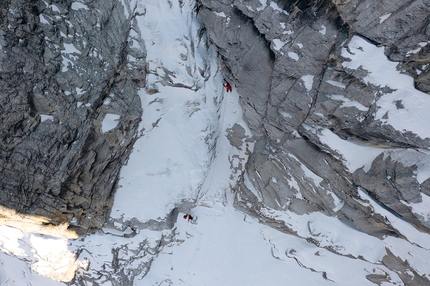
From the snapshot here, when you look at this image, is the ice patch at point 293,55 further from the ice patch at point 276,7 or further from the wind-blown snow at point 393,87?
the wind-blown snow at point 393,87

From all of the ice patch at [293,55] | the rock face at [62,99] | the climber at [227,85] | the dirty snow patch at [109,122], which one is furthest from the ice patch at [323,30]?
the dirty snow patch at [109,122]

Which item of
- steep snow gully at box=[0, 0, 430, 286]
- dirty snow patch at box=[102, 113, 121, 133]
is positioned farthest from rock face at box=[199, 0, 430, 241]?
dirty snow patch at box=[102, 113, 121, 133]

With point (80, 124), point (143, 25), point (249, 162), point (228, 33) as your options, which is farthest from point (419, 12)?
point (80, 124)

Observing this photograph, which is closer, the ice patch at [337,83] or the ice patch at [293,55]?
the ice patch at [337,83]

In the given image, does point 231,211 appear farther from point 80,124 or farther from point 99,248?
point 80,124

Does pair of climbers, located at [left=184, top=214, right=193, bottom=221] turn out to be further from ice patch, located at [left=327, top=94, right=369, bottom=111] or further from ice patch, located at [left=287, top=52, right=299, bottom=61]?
ice patch, located at [left=287, top=52, right=299, bottom=61]
